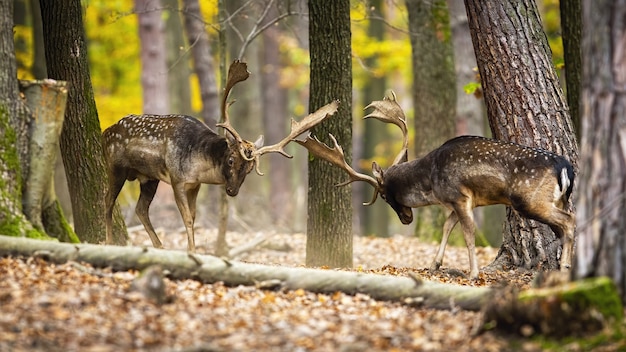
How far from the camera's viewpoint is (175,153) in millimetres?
11766

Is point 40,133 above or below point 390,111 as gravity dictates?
below

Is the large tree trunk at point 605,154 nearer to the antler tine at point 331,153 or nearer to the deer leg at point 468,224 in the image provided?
the deer leg at point 468,224

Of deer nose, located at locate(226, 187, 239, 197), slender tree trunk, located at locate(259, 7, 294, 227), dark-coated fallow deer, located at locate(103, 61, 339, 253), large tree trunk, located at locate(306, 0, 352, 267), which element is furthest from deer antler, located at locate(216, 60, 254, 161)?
slender tree trunk, located at locate(259, 7, 294, 227)

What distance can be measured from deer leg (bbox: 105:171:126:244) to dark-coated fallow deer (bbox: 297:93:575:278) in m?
2.65

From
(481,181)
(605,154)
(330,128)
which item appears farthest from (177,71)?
(605,154)

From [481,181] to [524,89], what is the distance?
149cm

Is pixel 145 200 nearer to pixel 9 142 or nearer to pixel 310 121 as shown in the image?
pixel 310 121

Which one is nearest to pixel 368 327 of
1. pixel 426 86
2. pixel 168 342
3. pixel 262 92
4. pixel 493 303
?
pixel 493 303

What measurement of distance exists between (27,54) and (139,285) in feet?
55.0

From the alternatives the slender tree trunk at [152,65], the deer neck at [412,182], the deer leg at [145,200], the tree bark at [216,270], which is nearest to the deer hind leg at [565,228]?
the deer neck at [412,182]

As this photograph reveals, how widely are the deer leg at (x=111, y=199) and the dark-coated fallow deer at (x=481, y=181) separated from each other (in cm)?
265

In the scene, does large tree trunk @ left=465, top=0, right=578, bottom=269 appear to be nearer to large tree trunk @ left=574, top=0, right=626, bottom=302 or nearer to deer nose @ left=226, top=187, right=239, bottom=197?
deer nose @ left=226, top=187, right=239, bottom=197

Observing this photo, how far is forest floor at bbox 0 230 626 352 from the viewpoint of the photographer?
6.43m

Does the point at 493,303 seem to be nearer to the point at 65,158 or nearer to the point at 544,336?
the point at 544,336
